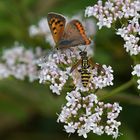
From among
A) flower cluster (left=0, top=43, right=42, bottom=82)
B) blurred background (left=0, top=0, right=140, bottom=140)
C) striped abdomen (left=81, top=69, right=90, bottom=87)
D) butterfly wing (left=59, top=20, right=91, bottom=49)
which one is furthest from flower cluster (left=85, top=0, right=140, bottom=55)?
flower cluster (left=0, top=43, right=42, bottom=82)

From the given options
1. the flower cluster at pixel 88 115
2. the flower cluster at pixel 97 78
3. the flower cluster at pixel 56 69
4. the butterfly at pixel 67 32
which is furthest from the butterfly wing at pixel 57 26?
the flower cluster at pixel 88 115

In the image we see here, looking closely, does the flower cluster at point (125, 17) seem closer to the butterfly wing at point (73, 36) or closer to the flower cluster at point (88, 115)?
the butterfly wing at point (73, 36)

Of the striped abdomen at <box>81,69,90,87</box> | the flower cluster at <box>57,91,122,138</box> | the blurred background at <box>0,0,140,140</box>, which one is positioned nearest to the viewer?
the flower cluster at <box>57,91,122,138</box>

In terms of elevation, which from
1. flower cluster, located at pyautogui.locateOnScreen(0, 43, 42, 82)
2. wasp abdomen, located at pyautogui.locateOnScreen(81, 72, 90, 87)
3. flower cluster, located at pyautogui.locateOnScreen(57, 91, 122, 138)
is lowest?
flower cluster, located at pyautogui.locateOnScreen(57, 91, 122, 138)

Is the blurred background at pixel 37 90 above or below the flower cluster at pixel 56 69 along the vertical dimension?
above

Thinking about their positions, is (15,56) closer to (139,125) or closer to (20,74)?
(20,74)

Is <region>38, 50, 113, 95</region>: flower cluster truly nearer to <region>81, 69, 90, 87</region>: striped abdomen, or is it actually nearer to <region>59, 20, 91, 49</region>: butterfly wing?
<region>81, 69, 90, 87</region>: striped abdomen

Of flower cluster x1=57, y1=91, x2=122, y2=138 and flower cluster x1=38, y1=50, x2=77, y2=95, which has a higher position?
flower cluster x1=38, y1=50, x2=77, y2=95

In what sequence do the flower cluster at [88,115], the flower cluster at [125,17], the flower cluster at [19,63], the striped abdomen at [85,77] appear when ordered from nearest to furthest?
the flower cluster at [88,115]
the striped abdomen at [85,77]
the flower cluster at [125,17]
the flower cluster at [19,63]
